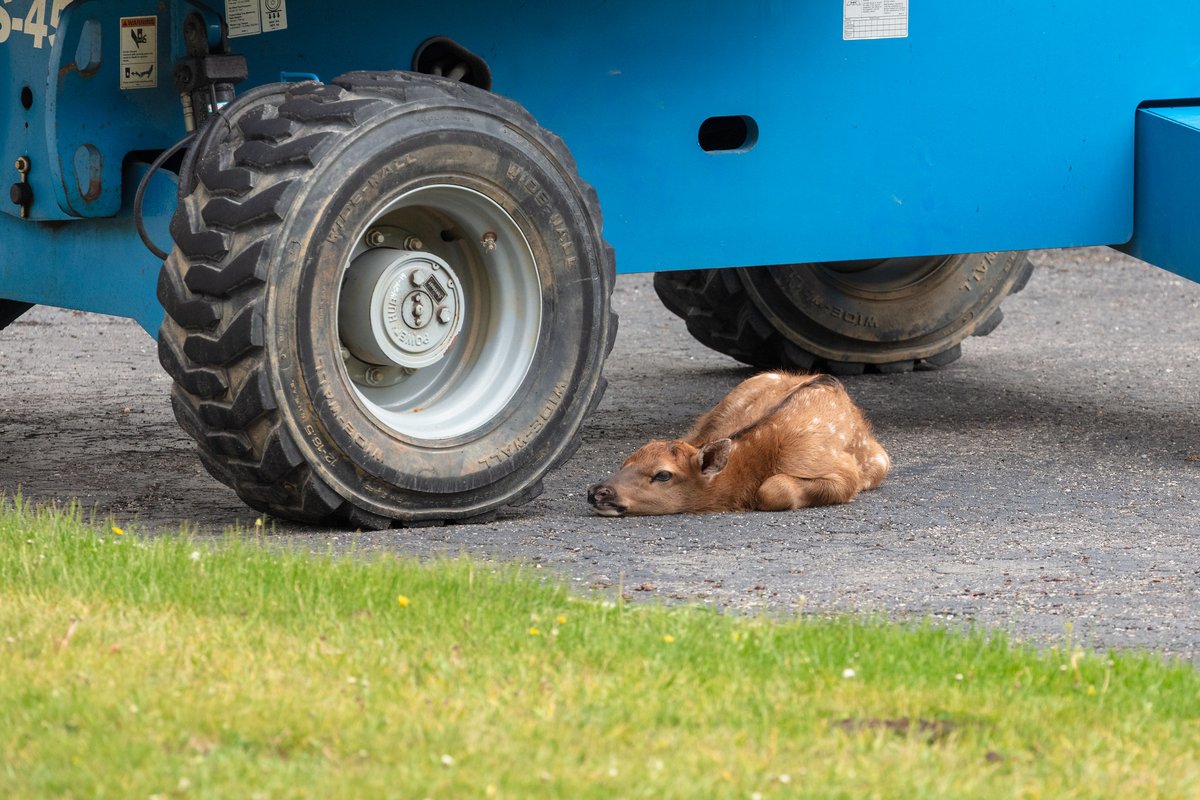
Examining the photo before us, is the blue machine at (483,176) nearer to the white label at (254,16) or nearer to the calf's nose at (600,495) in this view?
the white label at (254,16)

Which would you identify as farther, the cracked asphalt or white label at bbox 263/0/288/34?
white label at bbox 263/0/288/34

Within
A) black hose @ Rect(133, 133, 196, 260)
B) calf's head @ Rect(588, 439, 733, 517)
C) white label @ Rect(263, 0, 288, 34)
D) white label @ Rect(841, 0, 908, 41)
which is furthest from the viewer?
white label @ Rect(841, 0, 908, 41)

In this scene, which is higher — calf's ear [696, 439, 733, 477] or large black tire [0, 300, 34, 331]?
large black tire [0, 300, 34, 331]

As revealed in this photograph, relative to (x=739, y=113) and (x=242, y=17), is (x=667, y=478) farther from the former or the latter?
(x=242, y=17)

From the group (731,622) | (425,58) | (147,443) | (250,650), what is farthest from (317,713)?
(147,443)

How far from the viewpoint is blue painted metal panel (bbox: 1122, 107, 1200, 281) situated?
7617mm

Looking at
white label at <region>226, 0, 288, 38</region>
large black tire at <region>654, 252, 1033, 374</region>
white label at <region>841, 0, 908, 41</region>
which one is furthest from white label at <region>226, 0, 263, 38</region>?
large black tire at <region>654, 252, 1033, 374</region>

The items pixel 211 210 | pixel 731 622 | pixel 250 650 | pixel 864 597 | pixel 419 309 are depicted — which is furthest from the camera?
pixel 419 309

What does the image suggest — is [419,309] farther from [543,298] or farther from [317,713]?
[317,713]

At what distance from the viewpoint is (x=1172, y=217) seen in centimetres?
772

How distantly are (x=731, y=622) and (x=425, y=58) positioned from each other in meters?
3.02

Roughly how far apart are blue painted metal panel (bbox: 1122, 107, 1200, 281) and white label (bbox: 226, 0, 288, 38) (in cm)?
372

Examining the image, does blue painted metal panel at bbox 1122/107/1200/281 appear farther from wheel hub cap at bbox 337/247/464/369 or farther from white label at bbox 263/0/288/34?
white label at bbox 263/0/288/34

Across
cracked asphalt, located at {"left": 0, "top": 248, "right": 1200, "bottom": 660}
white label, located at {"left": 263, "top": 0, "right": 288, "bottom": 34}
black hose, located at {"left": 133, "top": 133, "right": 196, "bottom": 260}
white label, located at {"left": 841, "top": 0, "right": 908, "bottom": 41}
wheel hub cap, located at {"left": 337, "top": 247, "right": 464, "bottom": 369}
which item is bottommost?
cracked asphalt, located at {"left": 0, "top": 248, "right": 1200, "bottom": 660}
